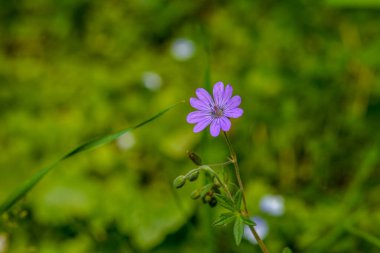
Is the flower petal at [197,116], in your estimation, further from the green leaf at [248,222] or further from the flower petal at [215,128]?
the green leaf at [248,222]

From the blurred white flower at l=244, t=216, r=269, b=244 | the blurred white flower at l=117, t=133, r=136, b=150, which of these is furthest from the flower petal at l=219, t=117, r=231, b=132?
the blurred white flower at l=117, t=133, r=136, b=150

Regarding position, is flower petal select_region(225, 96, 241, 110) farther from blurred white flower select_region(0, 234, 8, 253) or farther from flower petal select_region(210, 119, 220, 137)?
blurred white flower select_region(0, 234, 8, 253)

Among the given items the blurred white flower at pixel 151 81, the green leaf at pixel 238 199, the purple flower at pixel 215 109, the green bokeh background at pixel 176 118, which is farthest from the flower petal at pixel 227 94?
the blurred white flower at pixel 151 81

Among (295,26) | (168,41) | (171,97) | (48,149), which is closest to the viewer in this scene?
(48,149)

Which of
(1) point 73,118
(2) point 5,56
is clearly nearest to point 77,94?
(1) point 73,118

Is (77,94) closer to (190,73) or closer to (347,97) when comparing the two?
(190,73)

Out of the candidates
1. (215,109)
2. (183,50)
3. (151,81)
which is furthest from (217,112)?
(183,50)

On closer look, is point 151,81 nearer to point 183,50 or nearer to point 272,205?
point 183,50
